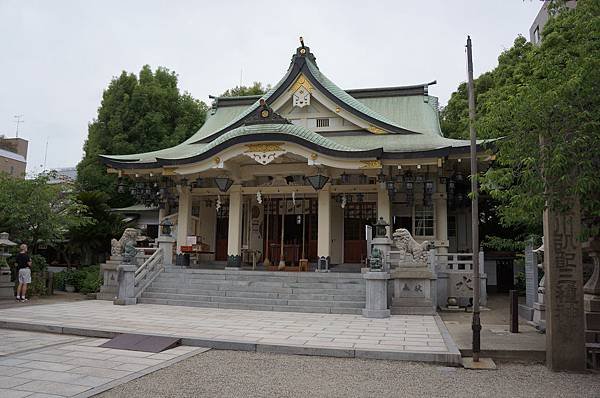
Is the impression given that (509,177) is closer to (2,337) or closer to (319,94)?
(2,337)

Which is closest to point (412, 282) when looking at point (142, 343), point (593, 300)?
point (593, 300)

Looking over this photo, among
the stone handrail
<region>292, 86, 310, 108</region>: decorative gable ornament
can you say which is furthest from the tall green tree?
<region>292, 86, 310, 108</region>: decorative gable ornament

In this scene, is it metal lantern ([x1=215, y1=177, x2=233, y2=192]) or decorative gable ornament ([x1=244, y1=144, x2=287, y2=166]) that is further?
metal lantern ([x1=215, y1=177, x2=233, y2=192])

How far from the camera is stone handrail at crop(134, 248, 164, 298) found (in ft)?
47.6

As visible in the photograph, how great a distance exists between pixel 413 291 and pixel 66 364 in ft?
29.7

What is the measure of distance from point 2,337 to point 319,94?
14077 mm

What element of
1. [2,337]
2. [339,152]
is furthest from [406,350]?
[339,152]

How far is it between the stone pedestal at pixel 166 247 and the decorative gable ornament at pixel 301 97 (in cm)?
760

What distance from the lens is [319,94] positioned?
63.5 feet

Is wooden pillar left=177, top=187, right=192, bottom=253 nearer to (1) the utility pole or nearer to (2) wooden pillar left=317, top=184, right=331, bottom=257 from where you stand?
(2) wooden pillar left=317, top=184, right=331, bottom=257

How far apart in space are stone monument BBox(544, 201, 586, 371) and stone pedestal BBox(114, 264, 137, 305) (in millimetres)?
11195

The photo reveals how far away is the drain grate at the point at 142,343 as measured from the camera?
26.7ft

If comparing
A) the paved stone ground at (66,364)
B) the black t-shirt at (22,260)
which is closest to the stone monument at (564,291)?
the paved stone ground at (66,364)

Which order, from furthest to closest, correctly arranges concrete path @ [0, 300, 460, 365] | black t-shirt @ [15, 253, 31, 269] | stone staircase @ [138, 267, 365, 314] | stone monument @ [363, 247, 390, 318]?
black t-shirt @ [15, 253, 31, 269] < stone staircase @ [138, 267, 365, 314] < stone monument @ [363, 247, 390, 318] < concrete path @ [0, 300, 460, 365]
